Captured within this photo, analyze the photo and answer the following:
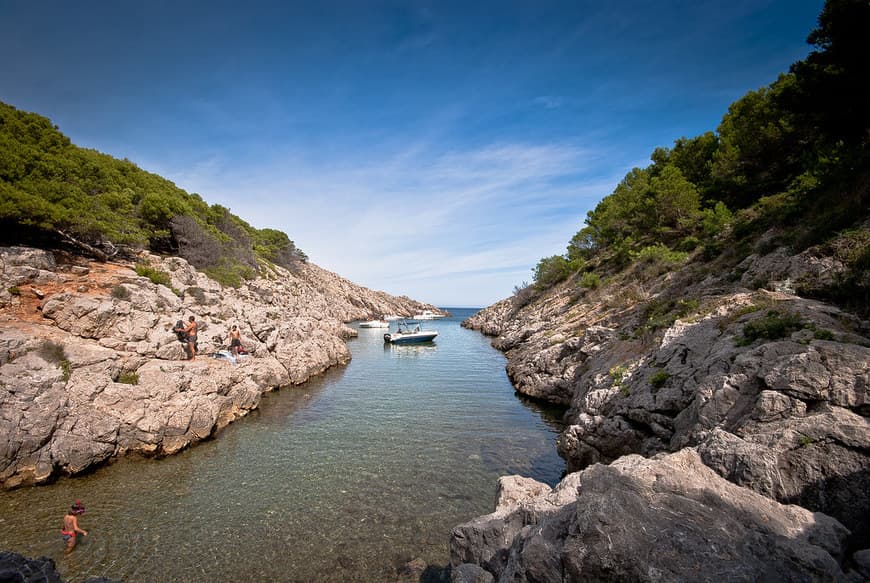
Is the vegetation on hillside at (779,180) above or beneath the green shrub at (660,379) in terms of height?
above

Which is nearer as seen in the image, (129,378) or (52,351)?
(52,351)

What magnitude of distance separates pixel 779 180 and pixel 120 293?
43.6 metres

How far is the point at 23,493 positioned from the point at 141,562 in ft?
18.0

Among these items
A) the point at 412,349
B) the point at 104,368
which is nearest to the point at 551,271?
the point at 412,349

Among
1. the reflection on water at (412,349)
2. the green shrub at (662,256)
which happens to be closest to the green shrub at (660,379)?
the green shrub at (662,256)

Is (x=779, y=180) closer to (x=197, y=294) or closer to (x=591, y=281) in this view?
(x=591, y=281)

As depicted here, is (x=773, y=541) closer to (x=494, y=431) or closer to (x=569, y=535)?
(x=569, y=535)

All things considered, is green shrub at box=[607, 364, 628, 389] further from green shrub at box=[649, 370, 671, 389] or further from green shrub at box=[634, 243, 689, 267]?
green shrub at box=[634, 243, 689, 267]

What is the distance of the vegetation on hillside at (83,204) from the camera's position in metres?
19.6

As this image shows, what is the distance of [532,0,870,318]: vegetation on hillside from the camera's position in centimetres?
1296

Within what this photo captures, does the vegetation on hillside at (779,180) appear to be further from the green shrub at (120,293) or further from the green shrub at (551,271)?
the green shrub at (120,293)

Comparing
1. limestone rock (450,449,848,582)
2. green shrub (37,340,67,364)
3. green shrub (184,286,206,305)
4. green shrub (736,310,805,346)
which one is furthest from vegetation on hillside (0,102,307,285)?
green shrub (736,310,805,346)

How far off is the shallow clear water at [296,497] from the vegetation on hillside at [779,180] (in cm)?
1244

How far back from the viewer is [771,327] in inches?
337
